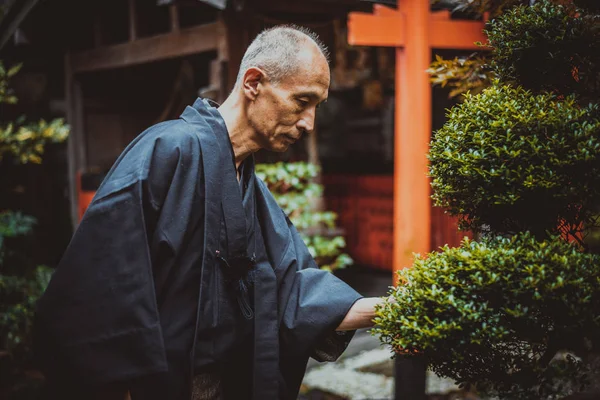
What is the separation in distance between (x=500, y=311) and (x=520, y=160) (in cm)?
59

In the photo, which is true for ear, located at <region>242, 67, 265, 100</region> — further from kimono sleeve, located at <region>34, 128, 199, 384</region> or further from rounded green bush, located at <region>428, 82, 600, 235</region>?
rounded green bush, located at <region>428, 82, 600, 235</region>

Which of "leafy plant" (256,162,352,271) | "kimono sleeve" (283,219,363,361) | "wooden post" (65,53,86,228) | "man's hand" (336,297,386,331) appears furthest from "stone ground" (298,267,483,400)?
"wooden post" (65,53,86,228)

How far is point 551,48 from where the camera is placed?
2.49 meters

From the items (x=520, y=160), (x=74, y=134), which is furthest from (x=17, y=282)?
(x=520, y=160)

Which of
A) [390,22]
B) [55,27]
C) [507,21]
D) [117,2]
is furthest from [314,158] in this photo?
[507,21]

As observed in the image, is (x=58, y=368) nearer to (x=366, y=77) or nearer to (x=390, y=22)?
(x=390, y=22)

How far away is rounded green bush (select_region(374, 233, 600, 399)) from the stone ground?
3020mm

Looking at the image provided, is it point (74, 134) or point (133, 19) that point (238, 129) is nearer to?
point (133, 19)

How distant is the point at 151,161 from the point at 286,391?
1.25 m

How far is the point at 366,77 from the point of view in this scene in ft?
26.1

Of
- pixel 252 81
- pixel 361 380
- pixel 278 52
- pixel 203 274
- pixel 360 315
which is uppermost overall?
pixel 278 52

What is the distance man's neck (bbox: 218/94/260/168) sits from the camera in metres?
2.52

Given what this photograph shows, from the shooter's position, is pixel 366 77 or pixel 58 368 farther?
pixel 366 77

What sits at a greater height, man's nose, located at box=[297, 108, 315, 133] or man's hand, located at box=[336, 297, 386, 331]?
man's nose, located at box=[297, 108, 315, 133]
